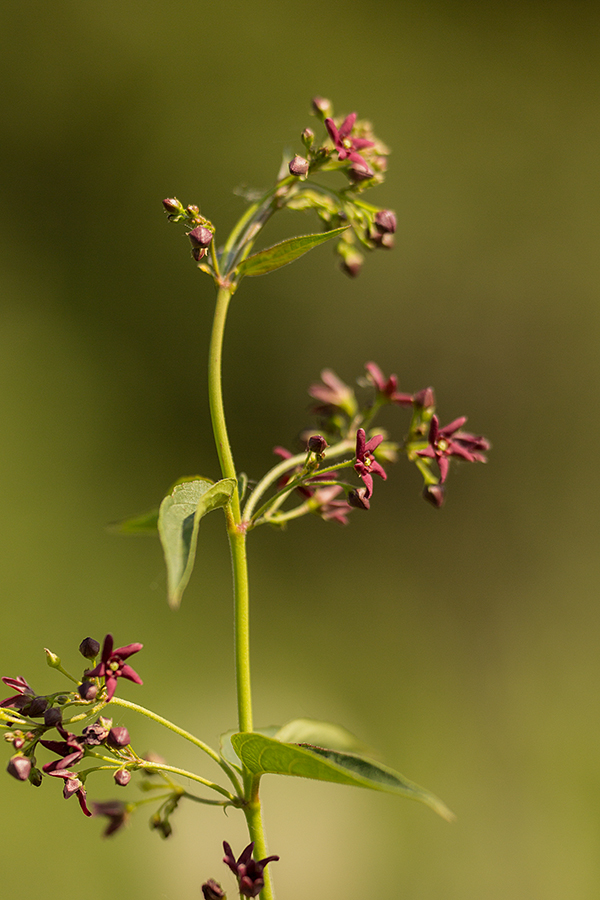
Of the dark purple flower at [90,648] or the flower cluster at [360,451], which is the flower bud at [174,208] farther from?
the dark purple flower at [90,648]

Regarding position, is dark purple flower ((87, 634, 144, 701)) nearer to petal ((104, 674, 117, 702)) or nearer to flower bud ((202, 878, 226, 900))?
petal ((104, 674, 117, 702))

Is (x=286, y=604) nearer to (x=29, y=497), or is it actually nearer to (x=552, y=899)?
(x=29, y=497)

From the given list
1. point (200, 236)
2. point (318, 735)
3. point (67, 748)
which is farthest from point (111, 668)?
point (200, 236)

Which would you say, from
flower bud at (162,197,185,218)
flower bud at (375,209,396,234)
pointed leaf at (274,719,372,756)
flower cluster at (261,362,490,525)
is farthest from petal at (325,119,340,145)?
pointed leaf at (274,719,372,756)

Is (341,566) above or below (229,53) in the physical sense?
below

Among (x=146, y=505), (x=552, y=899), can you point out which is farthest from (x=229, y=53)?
(x=552, y=899)

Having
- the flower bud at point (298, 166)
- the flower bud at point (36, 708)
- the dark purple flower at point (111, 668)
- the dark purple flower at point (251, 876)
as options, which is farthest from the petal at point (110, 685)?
the flower bud at point (298, 166)
